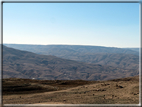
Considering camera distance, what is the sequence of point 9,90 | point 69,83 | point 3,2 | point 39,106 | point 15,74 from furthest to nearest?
point 15,74 → point 69,83 → point 9,90 → point 39,106 → point 3,2

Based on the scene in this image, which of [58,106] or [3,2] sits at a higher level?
[3,2]

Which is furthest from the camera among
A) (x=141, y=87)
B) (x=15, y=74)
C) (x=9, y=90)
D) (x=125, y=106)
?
(x=15, y=74)

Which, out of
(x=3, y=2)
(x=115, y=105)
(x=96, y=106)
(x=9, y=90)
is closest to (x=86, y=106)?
(x=96, y=106)

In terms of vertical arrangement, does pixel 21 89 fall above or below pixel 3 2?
below

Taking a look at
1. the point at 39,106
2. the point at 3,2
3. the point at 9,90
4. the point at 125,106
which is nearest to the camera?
the point at 3,2

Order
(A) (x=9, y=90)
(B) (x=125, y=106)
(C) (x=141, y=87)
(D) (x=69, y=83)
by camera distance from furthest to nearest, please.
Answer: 1. (D) (x=69, y=83)
2. (A) (x=9, y=90)
3. (C) (x=141, y=87)
4. (B) (x=125, y=106)

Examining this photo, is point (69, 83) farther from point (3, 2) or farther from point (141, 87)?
point (3, 2)

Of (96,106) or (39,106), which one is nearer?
(39,106)

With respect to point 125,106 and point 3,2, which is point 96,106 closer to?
point 125,106

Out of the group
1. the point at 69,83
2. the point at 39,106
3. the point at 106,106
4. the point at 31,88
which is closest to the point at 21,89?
the point at 31,88
